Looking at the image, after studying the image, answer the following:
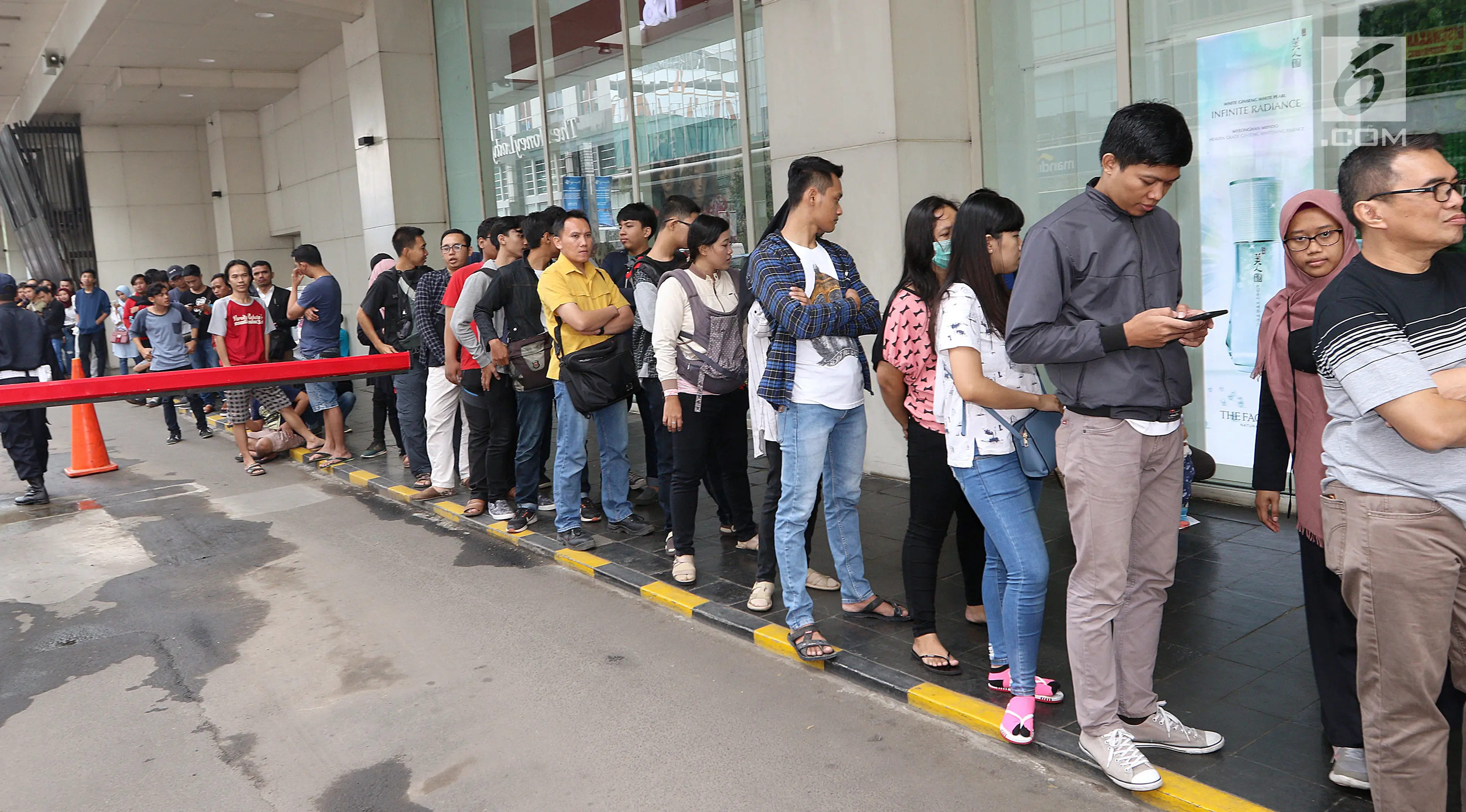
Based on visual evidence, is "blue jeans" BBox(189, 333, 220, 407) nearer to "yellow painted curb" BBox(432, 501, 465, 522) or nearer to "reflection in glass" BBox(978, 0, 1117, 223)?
"yellow painted curb" BBox(432, 501, 465, 522)

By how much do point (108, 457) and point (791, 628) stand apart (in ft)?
28.9

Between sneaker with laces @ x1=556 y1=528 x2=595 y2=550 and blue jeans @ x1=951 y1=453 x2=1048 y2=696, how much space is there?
3237mm

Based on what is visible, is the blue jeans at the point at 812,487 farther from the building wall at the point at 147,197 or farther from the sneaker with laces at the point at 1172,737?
the building wall at the point at 147,197

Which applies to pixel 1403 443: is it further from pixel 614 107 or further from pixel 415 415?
pixel 614 107

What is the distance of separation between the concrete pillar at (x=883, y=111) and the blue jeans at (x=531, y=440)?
7.62ft

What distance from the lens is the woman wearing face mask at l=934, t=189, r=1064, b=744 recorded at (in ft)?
11.5

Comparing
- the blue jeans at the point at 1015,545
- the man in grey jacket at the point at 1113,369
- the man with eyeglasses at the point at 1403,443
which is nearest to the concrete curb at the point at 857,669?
the man in grey jacket at the point at 1113,369

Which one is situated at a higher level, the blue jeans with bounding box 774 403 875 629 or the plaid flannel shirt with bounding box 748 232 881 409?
the plaid flannel shirt with bounding box 748 232 881 409

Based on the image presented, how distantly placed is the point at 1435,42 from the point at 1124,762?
170 inches

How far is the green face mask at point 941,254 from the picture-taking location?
4062 mm

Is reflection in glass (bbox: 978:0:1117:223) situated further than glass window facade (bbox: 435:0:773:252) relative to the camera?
No

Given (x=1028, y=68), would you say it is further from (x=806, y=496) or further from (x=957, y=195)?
(x=806, y=496)

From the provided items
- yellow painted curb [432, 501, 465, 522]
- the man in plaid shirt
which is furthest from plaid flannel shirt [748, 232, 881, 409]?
yellow painted curb [432, 501, 465, 522]

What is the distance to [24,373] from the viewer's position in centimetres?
847
